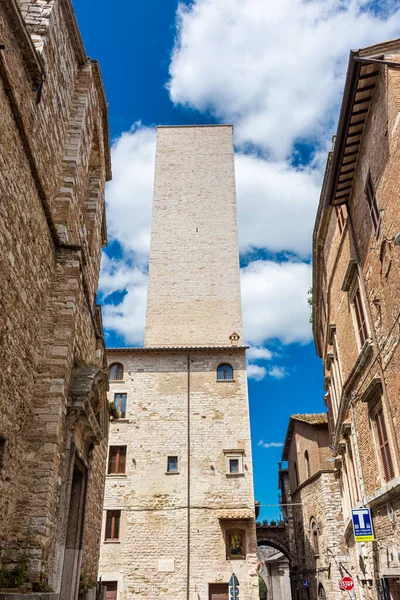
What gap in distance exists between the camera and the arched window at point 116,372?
23.0m

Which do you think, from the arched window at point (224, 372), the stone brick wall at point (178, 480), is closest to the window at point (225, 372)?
the arched window at point (224, 372)

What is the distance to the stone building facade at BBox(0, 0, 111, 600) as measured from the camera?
20.3 ft

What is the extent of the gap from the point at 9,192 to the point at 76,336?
10.1 feet

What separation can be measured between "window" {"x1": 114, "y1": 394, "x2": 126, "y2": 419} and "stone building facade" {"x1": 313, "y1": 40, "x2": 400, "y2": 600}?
11389 millimetres

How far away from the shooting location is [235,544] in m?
19.4

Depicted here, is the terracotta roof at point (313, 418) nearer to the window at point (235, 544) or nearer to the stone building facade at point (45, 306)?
the window at point (235, 544)

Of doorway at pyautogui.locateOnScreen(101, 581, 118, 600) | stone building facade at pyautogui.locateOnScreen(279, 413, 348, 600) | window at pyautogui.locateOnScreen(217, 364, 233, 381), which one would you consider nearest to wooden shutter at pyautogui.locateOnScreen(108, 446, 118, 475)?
doorway at pyautogui.locateOnScreen(101, 581, 118, 600)

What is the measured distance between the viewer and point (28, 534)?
6184 mm

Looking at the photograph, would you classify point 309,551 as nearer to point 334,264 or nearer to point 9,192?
point 334,264

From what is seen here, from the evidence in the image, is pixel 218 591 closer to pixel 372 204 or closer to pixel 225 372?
pixel 225 372

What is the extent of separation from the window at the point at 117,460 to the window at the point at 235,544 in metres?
5.17

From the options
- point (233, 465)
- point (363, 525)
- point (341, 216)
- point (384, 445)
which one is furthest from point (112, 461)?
point (341, 216)

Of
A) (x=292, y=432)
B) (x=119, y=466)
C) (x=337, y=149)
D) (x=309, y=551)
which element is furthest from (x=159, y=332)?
(x=337, y=149)

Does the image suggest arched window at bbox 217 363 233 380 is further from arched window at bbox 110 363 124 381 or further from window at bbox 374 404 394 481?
window at bbox 374 404 394 481
